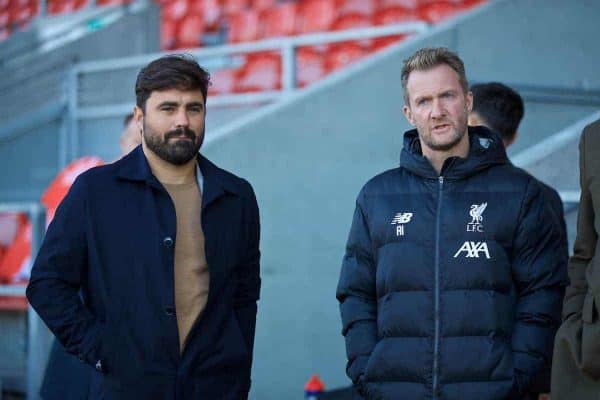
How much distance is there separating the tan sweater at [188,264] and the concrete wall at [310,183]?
279 centimetres

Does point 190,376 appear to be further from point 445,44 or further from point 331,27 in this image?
point 331,27

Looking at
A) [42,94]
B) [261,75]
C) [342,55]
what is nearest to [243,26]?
[261,75]

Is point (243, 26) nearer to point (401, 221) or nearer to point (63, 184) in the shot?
point (63, 184)

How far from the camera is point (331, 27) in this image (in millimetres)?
10156

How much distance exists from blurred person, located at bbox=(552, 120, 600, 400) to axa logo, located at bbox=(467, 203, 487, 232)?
29 centimetres

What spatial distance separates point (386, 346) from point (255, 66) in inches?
237

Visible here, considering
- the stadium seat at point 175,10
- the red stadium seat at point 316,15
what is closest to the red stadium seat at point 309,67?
the red stadium seat at point 316,15

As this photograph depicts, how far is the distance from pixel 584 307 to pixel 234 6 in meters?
8.84

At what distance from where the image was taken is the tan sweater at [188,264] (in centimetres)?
330

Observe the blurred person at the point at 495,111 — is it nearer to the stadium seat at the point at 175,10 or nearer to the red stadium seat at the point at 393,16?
the red stadium seat at the point at 393,16

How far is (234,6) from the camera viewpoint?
11281mm

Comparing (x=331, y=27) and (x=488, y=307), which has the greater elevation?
(x=331, y=27)

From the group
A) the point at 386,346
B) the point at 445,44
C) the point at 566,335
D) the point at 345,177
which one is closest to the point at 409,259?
the point at 386,346

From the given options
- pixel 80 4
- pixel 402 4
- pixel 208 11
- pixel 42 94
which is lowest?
pixel 42 94
